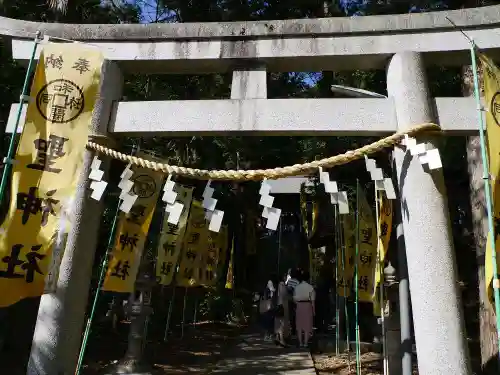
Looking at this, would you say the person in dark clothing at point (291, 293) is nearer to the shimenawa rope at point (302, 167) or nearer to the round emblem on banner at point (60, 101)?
the shimenawa rope at point (302, 167)

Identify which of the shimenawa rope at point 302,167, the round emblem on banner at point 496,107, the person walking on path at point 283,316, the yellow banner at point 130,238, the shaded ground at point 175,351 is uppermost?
the round emblem on banner at point 496,107

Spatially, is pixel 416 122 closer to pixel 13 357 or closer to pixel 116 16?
pixel 13 357

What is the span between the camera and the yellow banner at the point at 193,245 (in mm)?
9998

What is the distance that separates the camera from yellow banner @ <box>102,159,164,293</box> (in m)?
6.21

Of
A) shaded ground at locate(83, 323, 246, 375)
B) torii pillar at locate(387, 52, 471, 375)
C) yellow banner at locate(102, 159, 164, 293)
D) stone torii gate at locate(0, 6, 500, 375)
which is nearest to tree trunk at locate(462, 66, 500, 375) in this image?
torii pillar at locate(387, 52, 471, 375)

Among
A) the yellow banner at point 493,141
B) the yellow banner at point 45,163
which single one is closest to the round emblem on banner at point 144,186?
the yellow banner at point 45,163

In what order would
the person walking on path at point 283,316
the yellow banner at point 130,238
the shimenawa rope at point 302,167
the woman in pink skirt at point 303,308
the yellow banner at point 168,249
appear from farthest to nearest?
the person walking on path at point 283,316
the woman in pink skirt at point 303,308
the yellow banner at point 168,249
the yellow banner at point 130,238
the shimenawa rope at point 302,167

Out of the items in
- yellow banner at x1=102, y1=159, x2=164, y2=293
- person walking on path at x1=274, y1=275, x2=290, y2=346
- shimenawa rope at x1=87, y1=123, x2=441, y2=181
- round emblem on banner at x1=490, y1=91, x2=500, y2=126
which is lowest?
person walking on path at x1=274, y1=275, x2=290, y2=346

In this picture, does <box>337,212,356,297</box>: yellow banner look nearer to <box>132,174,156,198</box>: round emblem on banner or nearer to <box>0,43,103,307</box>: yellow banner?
<box>132,174,156,198</box>: round emblem on banner

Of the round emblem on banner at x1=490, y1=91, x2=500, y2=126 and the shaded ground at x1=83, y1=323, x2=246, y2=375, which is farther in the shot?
the shaded ground at x1=83, y1=323, x2=246, y2=375

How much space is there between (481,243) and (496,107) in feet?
10.8

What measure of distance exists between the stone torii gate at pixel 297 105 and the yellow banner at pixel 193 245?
4861mm

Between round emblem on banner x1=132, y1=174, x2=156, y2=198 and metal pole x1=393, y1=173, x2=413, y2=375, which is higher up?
round emblem on banner x1=132, y1=174, x2=156, y2=198

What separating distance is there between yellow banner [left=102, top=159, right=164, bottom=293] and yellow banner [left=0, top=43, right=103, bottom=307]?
6.12ft
